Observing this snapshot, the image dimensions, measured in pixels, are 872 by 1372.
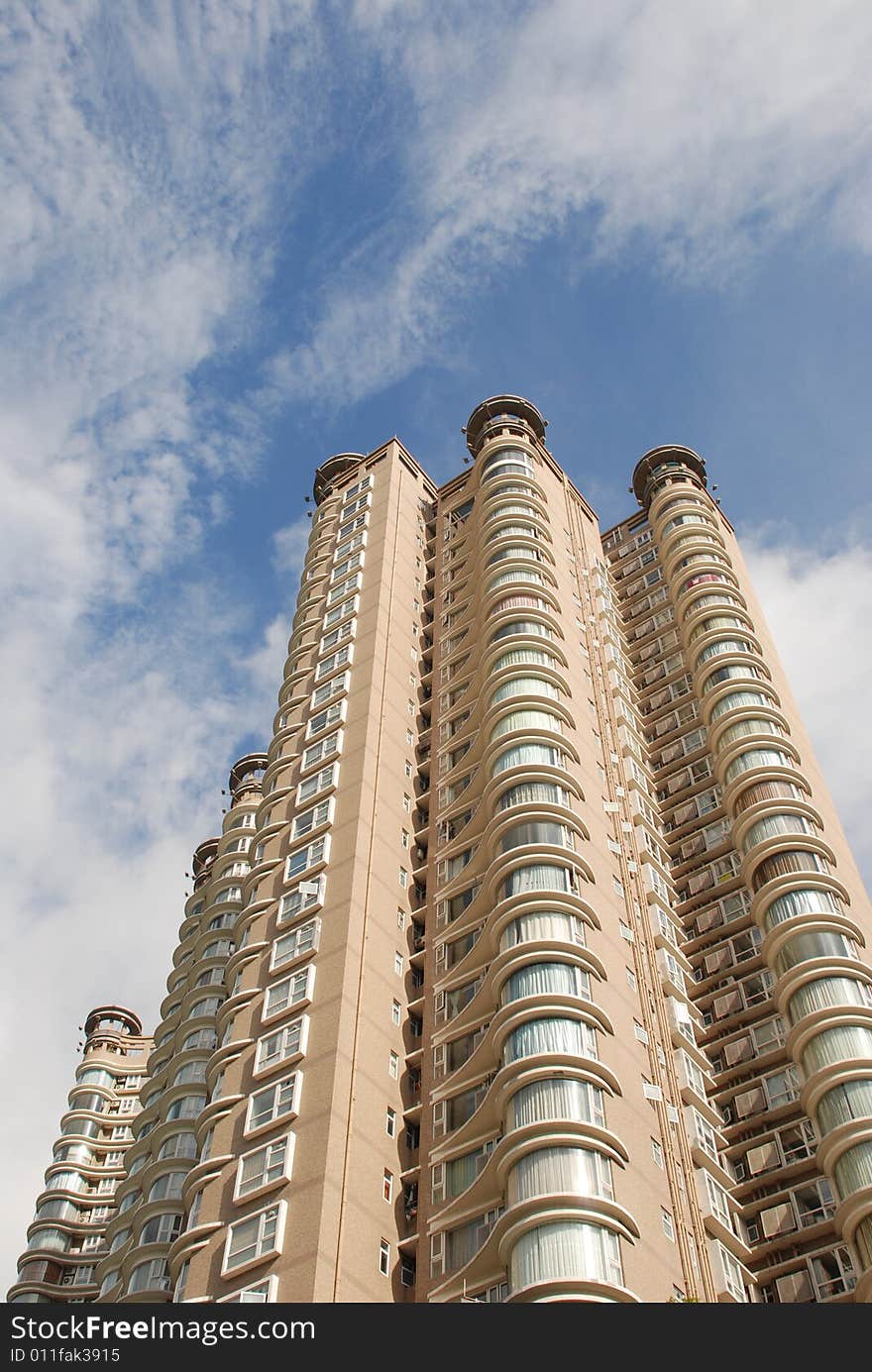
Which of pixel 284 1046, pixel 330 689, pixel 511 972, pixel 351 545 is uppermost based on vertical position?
pixel 351 545

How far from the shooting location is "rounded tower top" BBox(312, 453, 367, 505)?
7719 cm

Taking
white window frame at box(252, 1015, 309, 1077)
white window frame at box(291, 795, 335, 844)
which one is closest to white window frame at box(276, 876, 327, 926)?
white window frame at box(291, 795, 335, 844)

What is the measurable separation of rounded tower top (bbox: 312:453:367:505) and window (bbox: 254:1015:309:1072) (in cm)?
4187

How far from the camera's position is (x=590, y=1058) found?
121ft

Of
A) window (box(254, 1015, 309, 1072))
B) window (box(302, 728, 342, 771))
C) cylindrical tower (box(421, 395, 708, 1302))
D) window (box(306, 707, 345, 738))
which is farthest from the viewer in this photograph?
window (box(306, 707, 345, 738))

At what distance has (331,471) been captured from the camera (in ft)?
255

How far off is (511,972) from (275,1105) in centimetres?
809

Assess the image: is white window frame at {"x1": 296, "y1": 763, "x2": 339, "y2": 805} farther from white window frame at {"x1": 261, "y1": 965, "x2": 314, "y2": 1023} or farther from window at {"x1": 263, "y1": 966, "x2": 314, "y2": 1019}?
window at {"x1": 263, "y1": 966, "x2": 314, "y2": 1019}

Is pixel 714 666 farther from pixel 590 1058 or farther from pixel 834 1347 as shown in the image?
pixel 834 1347

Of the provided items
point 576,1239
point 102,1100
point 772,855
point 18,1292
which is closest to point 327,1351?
point 576,1239

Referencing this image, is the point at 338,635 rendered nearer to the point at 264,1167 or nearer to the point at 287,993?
the point at 287,993

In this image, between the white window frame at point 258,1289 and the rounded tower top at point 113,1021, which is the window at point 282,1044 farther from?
the rounded tower top at point 113,1021

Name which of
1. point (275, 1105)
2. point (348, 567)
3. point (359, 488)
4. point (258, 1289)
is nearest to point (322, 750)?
point (348, 567)

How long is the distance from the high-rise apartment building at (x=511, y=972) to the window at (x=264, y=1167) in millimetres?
148
